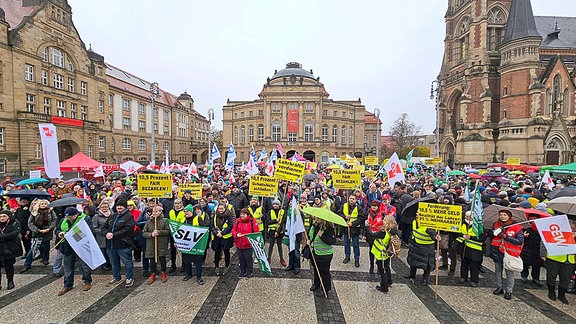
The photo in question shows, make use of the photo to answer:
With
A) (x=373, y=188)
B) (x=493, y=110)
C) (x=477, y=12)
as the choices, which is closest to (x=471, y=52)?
(x=477, y=12)

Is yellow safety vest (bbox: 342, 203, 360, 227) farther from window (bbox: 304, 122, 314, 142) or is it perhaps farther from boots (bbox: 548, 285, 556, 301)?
window (bbox: 304, 122, 314, 142)

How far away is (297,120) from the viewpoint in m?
54.7

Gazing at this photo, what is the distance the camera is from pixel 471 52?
36469mm

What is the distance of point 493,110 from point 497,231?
40.2 m

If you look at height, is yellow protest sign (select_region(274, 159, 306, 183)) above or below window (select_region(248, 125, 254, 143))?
below

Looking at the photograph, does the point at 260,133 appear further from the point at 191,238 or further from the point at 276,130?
the point at 191,238

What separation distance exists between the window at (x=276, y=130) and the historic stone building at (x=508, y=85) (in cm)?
3060

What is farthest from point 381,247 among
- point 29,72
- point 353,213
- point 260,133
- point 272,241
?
point 260,133

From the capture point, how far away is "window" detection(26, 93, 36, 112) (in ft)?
90.0

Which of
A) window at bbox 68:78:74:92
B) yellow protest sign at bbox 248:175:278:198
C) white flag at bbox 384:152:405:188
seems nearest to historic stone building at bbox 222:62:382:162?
window at bbox 68:78:74:92

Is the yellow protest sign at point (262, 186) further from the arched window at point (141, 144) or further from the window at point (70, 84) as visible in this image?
the arched window at point (141, 144)

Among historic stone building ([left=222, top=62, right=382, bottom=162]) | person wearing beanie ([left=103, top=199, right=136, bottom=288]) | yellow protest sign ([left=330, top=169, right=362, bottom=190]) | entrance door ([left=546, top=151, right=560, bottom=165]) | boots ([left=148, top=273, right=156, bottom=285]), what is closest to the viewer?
person wearing beanie ([left=103, top=199, right=136, bottom=288])

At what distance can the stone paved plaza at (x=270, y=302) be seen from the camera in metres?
4.70

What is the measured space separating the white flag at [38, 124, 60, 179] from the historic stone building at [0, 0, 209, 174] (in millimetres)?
11625
